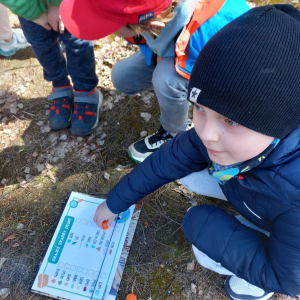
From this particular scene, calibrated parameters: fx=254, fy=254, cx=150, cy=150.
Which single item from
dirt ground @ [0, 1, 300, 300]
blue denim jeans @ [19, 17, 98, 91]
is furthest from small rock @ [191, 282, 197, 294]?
blue denim jeans @ [19, 17, 98, 91]

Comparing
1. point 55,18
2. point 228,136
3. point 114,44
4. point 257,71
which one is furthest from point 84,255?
point 114,44

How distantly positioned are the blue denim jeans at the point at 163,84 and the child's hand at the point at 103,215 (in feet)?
2.89

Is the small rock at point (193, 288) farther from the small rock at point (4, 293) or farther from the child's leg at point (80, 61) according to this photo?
the child's leg at point (80, 61)

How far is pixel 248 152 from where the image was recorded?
1.11m

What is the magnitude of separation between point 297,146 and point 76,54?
187cm

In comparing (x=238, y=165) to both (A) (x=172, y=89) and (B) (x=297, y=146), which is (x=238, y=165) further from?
(A) (x=172, y=89)

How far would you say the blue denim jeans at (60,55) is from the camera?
83.7 inches

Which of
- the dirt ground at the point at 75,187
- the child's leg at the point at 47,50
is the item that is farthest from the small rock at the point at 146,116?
the child's leg at the point at 47,50

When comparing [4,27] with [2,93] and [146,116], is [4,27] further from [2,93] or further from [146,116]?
[146,116]

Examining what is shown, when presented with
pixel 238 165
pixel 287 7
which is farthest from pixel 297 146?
pixel 287 7

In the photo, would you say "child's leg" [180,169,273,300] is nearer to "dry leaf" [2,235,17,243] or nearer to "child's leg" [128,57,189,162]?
"child's leg" [128,57,189,162]

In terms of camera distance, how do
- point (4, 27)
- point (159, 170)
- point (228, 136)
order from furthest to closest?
point (4, 27), point (159, 170), point (228, 136)

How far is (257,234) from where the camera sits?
1479 millimetres

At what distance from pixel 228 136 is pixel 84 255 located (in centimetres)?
144
